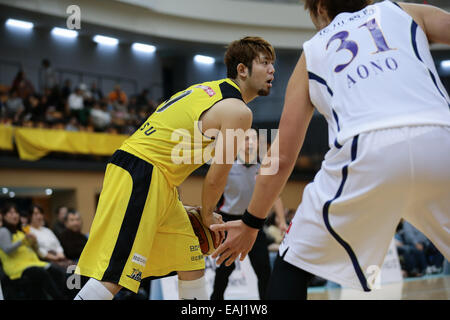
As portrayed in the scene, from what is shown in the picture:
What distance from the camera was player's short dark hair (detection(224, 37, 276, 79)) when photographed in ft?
12.7

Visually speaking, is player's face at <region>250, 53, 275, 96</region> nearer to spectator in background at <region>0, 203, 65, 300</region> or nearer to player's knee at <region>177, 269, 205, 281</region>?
player's knee at <region>177, 269, 205, 281</region>

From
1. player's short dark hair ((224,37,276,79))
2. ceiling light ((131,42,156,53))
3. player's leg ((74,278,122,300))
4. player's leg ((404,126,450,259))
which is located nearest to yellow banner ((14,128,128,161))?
ceiling light ((131,42,156,53))

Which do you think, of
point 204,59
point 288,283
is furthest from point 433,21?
point 204,59

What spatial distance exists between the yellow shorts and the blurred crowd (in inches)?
440

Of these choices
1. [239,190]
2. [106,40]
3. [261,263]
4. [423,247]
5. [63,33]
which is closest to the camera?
[261,263]

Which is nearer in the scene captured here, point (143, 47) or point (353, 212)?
point (353, 212)

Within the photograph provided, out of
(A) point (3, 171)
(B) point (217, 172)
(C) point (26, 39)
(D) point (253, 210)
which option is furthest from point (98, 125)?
(D) point (253, 210)

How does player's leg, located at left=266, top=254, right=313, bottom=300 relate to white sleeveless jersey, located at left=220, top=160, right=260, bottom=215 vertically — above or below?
below

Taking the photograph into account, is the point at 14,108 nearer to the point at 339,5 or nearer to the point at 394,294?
the point at 394,294

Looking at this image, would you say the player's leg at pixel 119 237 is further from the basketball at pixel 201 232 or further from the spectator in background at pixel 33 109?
the spectator in background at pixel 33 109

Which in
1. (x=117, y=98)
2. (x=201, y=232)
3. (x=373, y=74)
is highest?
(x=117, y=98)

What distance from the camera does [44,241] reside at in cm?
793

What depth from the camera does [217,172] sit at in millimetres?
3377

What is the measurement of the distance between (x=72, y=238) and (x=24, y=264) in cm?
76
